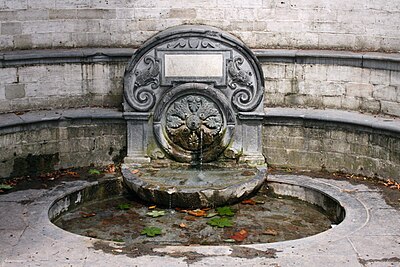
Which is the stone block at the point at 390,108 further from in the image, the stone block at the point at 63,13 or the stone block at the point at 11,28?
the stone block at the point at 11,28

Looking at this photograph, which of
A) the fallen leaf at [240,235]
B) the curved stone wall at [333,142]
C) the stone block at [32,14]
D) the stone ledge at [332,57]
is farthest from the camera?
the stone block at [32,14]

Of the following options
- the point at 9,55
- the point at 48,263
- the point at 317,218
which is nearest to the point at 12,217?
the point at 48,263

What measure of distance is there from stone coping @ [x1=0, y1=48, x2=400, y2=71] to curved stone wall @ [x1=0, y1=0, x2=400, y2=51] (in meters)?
0.30

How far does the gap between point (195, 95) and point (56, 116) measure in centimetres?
183

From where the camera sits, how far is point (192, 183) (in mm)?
8469

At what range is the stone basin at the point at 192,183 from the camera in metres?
8.18

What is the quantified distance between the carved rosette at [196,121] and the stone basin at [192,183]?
1.07ft

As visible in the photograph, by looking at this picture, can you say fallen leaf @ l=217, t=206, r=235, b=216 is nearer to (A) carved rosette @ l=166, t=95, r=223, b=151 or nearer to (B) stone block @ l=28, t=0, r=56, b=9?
(A) carved rosette @ l=166, t=95, r=223, b=151

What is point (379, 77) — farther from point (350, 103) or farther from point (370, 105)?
point (350, 103)

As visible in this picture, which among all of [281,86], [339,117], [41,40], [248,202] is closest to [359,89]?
[339,117]

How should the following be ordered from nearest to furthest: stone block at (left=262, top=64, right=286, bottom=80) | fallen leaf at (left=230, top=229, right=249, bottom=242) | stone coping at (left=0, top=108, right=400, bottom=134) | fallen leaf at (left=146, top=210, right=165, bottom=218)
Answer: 1. fallen leaf at (left=230, top=229, right=249, bottom=242)
2. fallen leaf at (left=146, top=210, right=165, bottom=218)
3. stone coping at (left=0, top=108, right=400, bottom=134)
4. stone block at (left=262, top=64, right=286, bottom=80)

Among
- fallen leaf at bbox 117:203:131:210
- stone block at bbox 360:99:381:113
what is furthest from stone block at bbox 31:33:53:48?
stone block at bbox 360:99:381:113

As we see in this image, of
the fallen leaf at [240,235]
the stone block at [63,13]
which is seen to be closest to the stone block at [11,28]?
the stone block at [63,13]

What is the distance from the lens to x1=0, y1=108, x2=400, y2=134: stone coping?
9.02 m
